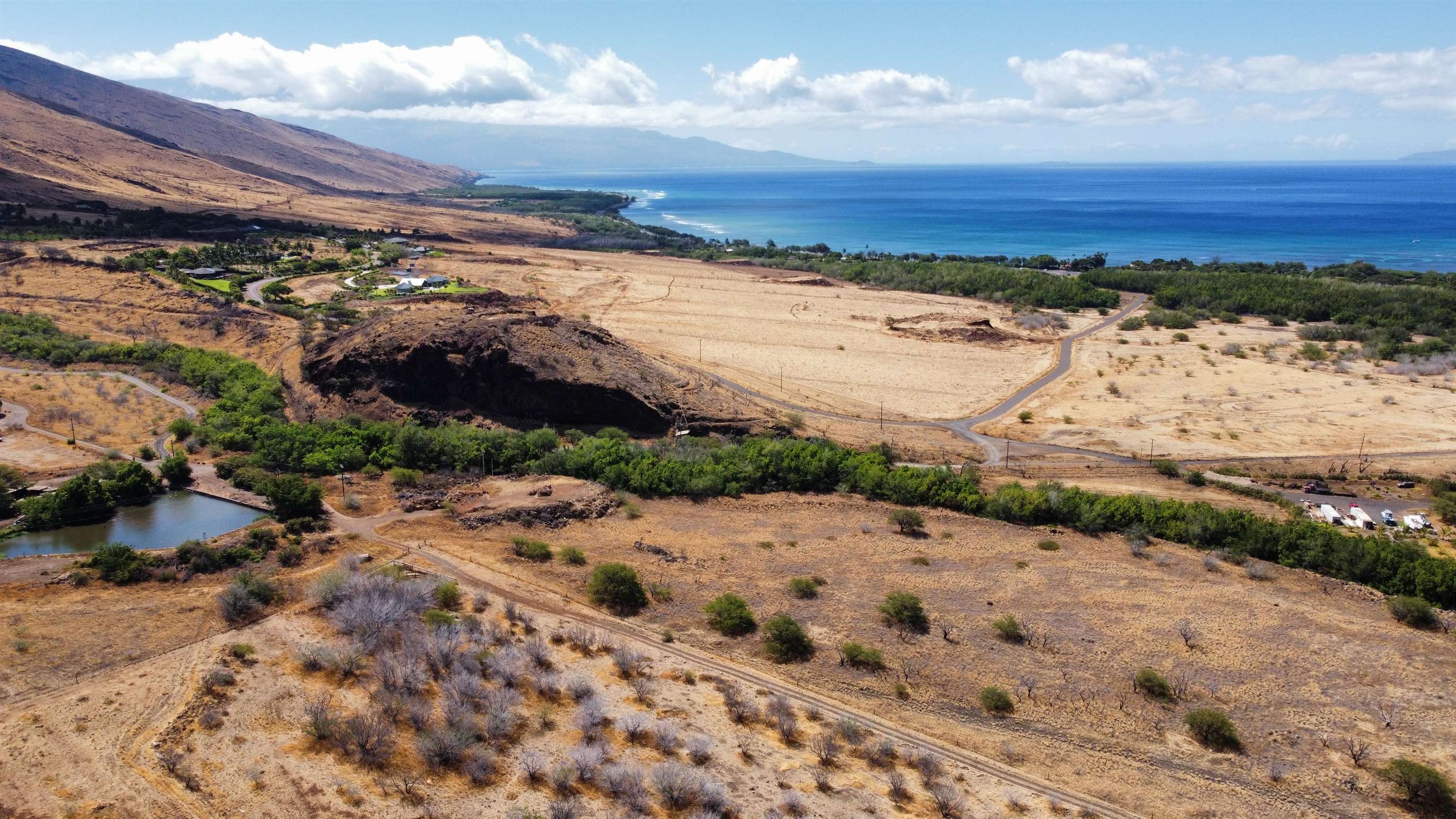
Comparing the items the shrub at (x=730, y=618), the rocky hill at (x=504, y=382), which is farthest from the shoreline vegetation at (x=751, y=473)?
the shrub at (x=730, y=618)

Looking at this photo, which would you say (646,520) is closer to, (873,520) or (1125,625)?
(873,520)

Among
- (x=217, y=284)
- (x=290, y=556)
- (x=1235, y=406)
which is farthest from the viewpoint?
(x=217, y=284)

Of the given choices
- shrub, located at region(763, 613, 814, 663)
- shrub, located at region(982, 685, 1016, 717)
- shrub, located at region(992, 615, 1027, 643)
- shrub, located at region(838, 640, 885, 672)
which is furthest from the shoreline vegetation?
shrub, located at region(982, 685, 1016, 717)

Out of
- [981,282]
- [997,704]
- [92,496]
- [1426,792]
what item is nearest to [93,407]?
[92,496]

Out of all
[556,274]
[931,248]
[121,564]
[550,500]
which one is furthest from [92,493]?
[931,248]

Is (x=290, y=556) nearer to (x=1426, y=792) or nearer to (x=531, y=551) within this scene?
(x=531, y=551)

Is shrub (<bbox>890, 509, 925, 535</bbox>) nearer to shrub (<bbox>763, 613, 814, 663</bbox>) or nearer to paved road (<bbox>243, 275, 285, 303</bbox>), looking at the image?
shrub (<bbox>763, 613, 814, 663</bbox>)
